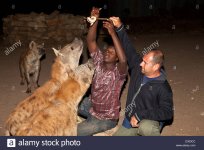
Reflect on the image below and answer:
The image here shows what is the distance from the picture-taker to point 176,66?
9.46 m

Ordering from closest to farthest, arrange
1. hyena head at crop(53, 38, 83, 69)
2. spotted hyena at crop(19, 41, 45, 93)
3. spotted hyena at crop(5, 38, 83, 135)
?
spotted hyena at crop(5, 38, 83, 135)
hyena head at crop(53, 38, 83, 69)
spotted hyena at crop(19, 41, 45, 93)

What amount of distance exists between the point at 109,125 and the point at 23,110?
1.20 meters

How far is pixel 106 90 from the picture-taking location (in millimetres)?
4812

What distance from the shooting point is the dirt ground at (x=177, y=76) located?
6.09 m

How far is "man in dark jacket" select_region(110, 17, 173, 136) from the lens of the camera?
4.22 m

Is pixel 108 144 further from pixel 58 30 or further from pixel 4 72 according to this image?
pixel 58 30

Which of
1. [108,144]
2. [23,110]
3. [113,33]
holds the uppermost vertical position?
[113,33]

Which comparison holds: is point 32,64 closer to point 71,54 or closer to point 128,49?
point 71,54

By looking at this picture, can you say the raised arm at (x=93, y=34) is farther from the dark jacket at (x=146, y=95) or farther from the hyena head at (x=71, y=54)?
the hyena head at (x=71, y=54)

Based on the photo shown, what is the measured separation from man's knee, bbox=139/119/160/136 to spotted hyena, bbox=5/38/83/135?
1155 mm

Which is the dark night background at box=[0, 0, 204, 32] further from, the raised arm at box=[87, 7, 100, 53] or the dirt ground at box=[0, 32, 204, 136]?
the raised arm at box=[87, 7, 100, 53]

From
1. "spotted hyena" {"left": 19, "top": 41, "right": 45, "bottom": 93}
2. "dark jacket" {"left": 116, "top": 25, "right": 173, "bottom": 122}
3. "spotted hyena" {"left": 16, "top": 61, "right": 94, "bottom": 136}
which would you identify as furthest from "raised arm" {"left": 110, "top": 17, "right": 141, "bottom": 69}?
"spotted hyena" {"left": 19, "top": 41, "right": 45, "bottom": 93}

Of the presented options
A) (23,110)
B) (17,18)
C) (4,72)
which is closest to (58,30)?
(17,18)

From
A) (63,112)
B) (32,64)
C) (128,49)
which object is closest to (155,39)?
(32,64)
